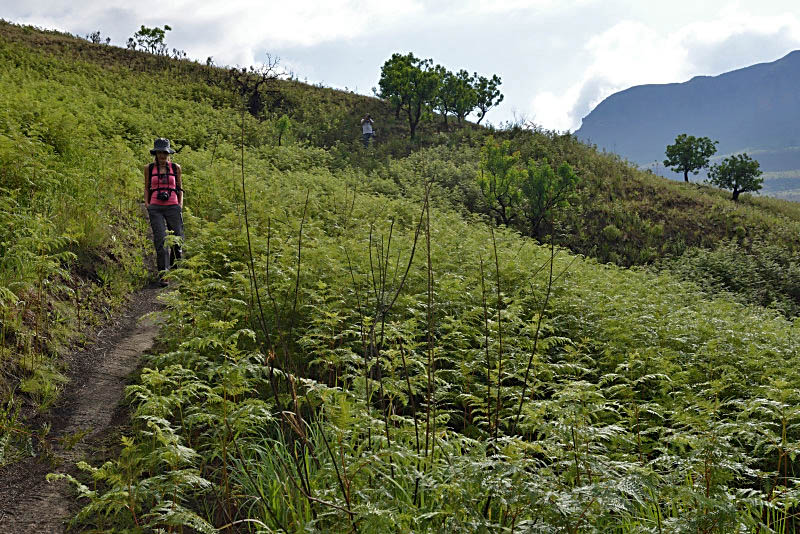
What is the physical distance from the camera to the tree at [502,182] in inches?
830

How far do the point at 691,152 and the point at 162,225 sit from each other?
4419 centimetres

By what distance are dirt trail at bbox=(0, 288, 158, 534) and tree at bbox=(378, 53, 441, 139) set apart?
99.7 ft

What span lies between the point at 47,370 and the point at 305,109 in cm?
3374

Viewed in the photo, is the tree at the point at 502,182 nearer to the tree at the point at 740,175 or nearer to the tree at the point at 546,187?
the tree at the point at 546,187

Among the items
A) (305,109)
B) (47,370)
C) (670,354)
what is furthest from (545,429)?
(305,109)

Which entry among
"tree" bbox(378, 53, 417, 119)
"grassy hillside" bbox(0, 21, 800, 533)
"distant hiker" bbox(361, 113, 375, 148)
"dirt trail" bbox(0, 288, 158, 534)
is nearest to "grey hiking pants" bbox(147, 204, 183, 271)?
"grassy hillside" bbox(0, 21, 800, 533)

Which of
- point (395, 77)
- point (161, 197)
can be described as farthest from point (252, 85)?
point (161, 197)

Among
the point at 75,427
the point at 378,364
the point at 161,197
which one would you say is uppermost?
the point at 161,197

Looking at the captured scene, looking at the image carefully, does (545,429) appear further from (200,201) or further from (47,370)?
(200,201)

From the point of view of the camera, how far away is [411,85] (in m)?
35.7

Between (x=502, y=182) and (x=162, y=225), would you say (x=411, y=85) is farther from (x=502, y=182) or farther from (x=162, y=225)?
(x=162, y=225)

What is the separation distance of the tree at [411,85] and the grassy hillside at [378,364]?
17177 millimetres

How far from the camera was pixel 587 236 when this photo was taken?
23.0 meters

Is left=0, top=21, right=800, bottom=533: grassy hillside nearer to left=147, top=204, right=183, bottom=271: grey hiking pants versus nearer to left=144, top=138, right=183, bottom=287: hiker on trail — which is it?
left=147, top=204, right=183, bottom=271: grey hiking pants
